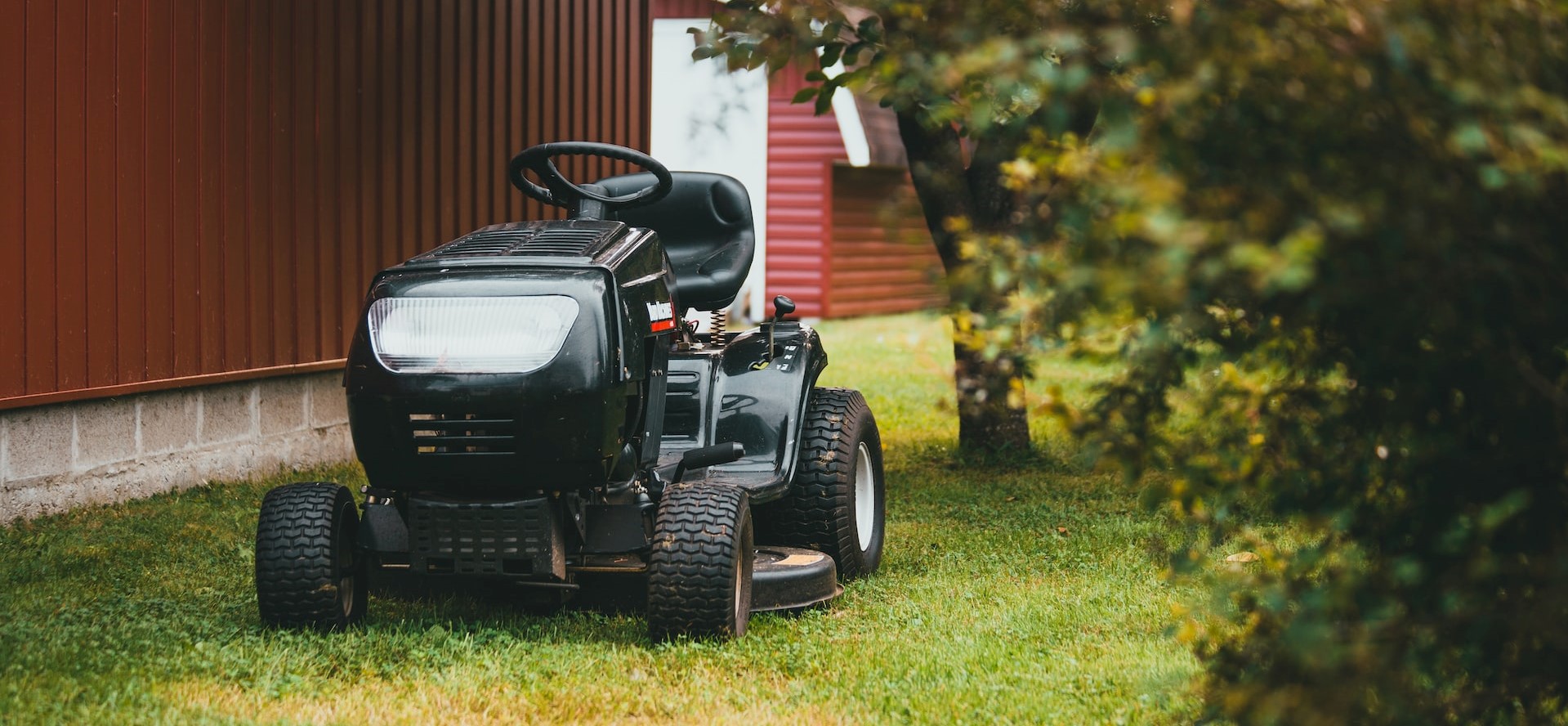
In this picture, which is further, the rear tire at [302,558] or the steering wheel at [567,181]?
the steering wheel at [567,181]

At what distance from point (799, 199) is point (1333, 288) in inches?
702

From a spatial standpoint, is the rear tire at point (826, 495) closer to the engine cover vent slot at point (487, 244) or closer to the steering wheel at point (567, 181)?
the steering wheel at point (567, 181)

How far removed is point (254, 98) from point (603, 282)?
12.9 ft

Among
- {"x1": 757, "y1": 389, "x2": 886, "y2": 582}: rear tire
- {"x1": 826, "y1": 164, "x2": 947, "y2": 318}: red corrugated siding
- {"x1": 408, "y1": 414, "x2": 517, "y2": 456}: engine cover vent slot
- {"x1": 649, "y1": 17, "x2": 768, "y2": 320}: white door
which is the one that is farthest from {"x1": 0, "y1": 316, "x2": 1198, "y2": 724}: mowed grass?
{"x1": 826, "y1": 164, "x2": 947, "y2": 318}: red corrugated siding

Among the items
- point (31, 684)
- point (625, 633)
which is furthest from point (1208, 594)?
point (31, 684)

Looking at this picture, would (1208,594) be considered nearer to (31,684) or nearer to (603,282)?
(603,282)

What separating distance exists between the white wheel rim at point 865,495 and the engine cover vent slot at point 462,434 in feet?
6.56

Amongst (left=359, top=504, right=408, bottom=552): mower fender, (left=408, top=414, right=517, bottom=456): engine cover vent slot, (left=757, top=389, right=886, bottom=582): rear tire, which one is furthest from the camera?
(left=757, top=389, right=886, bottom=582): rear tire

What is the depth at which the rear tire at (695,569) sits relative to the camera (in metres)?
4.38

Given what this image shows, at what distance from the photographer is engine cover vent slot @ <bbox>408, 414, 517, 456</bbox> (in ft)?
14.0

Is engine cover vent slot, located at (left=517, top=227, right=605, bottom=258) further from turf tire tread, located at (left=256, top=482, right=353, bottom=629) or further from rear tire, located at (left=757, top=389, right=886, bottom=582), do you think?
rear tire, located at (left=757, top=389, right=886, bottom=582)

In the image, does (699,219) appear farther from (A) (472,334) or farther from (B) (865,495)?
(A) (472,334)

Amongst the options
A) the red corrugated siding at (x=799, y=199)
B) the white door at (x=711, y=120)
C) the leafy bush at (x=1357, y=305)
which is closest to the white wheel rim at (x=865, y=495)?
the leafy bush at (x=1357, y=305)

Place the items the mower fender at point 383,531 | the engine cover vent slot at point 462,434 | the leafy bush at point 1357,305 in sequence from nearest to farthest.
A: 1. the leafy bush at point 1357,305
2. the engine cover vent slot at point 462,434
3. the mower fender at point 383,531
